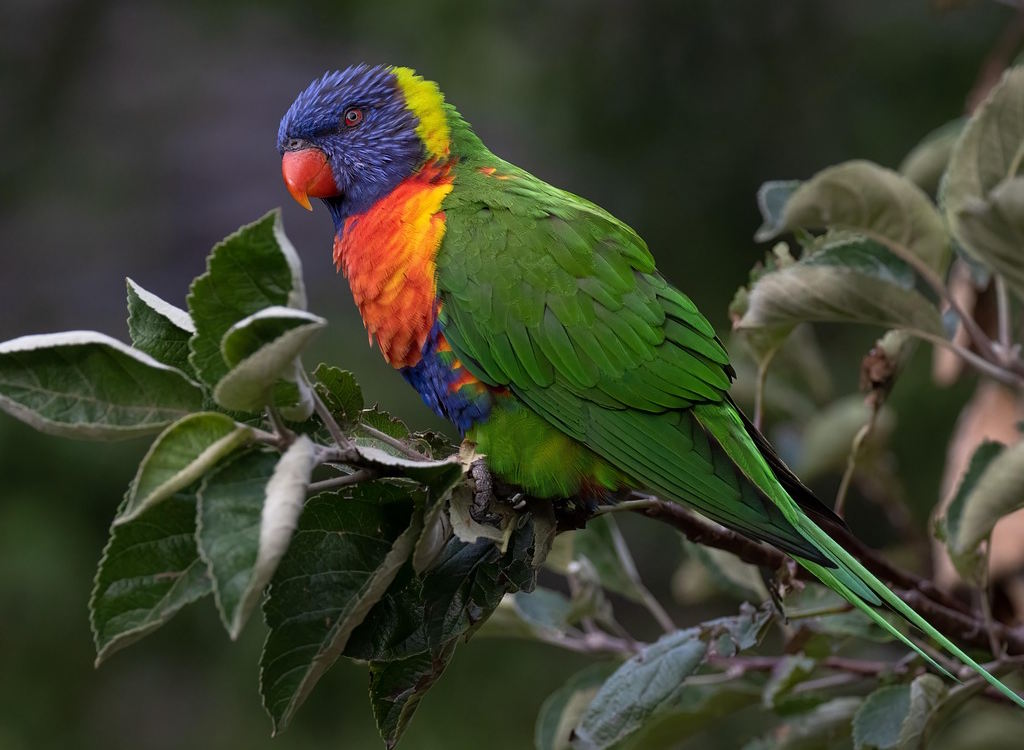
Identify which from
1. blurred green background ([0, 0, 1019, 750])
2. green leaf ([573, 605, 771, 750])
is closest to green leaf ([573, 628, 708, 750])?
green leaf ([573, 605, 771, 750])

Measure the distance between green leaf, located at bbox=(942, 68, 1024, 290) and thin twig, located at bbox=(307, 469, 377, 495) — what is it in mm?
1047

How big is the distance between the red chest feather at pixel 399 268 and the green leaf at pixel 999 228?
0.86m

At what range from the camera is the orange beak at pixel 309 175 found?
234cm

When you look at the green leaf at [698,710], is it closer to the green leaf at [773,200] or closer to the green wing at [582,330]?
the green wing at [582,330]

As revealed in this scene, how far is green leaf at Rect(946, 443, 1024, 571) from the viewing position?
61.1 inches

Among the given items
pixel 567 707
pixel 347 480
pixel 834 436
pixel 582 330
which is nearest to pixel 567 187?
pixel 834 436

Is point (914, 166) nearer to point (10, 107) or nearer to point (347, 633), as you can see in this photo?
point (347, 633)

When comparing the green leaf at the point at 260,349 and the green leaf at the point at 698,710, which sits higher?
the green leaf at the point at 260,349

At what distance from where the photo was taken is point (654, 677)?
1.65 meters

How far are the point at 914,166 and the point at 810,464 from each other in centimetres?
69

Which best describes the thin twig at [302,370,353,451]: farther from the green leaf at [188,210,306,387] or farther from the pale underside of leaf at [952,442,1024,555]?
the pale underside of leaf at [952,442,1024,555]

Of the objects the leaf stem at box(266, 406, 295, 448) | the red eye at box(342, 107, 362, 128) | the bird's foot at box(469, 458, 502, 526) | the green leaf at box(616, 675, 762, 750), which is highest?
the red eye at box(342, 107, 362, 128)

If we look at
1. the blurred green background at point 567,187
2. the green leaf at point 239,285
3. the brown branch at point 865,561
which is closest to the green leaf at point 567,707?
the brown branch at point 865,561

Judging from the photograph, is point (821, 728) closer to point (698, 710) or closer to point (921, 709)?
point (698, 710)
